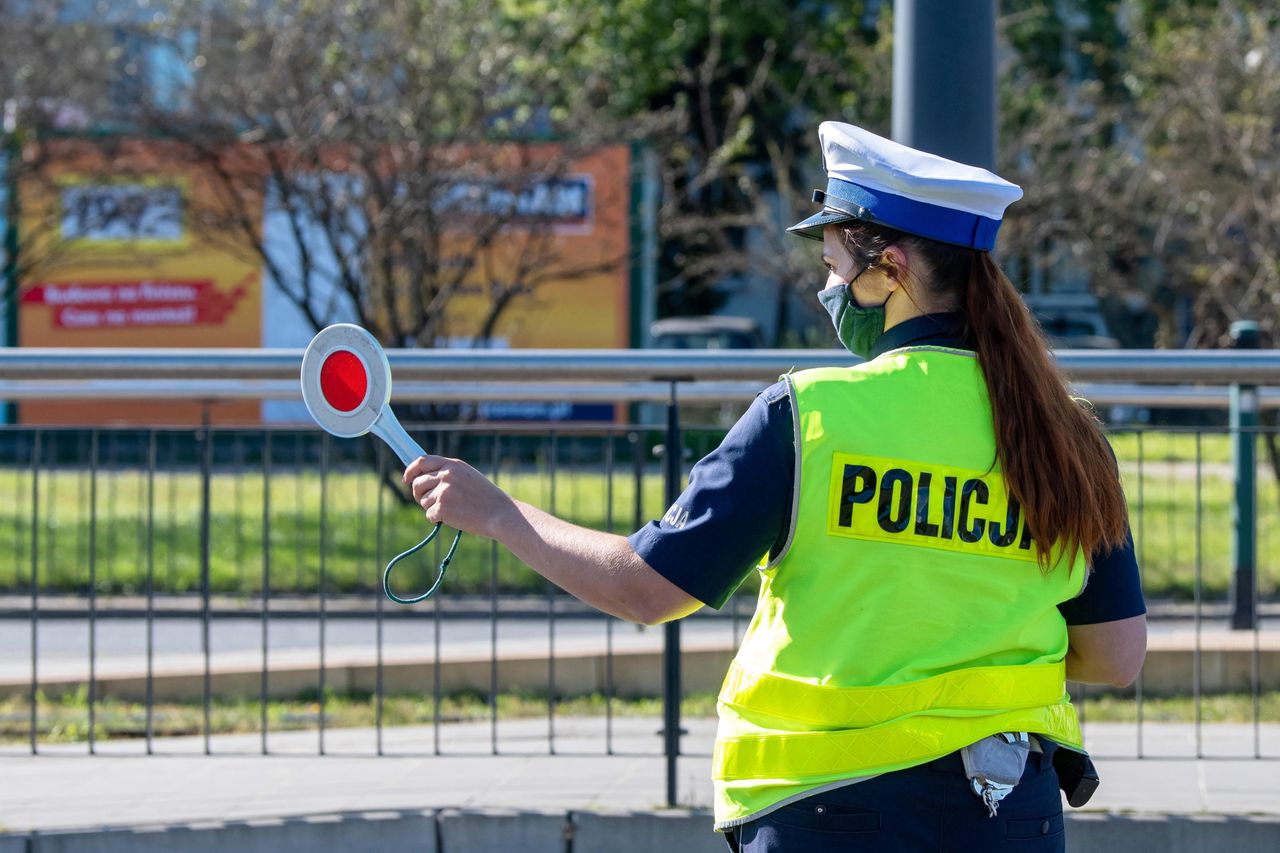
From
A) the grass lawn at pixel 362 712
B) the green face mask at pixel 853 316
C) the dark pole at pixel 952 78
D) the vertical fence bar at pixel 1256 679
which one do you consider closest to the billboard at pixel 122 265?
the grass lawn at pixel 362 712

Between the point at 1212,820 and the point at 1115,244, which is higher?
the point at 1115,244

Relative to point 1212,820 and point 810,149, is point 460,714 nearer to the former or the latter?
point 1212,820

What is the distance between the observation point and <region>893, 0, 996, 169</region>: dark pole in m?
4.25

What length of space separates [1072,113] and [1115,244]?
1617 mm

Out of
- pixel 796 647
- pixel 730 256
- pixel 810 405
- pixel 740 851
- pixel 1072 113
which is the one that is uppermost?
pixel 1072 113

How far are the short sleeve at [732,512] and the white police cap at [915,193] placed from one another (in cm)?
28

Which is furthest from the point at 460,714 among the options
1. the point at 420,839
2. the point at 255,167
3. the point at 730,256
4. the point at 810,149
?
the point at 810,149

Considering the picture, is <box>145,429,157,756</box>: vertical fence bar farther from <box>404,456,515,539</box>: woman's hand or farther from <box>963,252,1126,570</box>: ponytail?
<box>963,252,1126,570</box>: ponytail

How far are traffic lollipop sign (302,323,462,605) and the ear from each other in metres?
0.74

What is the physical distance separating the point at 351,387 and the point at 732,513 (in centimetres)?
67

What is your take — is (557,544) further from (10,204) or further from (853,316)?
(10,204)

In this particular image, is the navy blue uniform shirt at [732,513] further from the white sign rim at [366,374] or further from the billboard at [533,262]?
the billboard at [533,262]

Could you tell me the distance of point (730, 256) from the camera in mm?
19312

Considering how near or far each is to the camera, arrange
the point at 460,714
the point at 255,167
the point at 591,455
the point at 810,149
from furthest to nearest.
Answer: the point at 810,149
the point at 255,167
the point at 460,714
the point at 591,455
